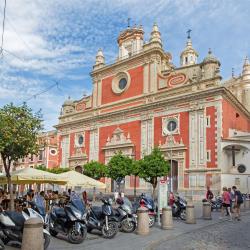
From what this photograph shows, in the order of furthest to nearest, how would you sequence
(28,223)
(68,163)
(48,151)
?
1. (48,151)
2. (68,163)
3. (28,223)

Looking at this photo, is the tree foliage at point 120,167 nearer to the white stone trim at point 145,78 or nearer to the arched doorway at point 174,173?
the arched doorway at point 174,173

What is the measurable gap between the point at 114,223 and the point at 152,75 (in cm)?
2597

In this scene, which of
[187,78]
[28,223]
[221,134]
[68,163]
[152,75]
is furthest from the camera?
[68,163]

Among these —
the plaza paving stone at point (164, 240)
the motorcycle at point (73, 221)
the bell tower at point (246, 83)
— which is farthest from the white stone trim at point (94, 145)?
the motorcycle at point (73, 221)

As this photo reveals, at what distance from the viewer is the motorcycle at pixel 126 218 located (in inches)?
481

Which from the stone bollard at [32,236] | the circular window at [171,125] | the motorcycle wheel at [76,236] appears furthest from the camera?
the circular window at [171,125]

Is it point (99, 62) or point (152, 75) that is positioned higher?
point (99, 62)

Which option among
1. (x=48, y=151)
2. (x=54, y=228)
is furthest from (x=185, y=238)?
(x=48, y=151)

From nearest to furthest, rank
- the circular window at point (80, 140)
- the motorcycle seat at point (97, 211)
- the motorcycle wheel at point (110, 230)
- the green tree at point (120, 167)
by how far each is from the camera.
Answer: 1. the motorcycle wheel at point (110, 230)
2. the motorcycle seat at point (97, 211)
3. the green tree at point (120, 167)
4. the circular window at point (80, 140)

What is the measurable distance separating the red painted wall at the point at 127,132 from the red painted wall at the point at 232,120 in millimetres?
8645

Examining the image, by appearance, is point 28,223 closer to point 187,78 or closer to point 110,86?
point 187,78

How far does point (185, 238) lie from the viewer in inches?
441

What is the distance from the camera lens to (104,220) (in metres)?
11.2

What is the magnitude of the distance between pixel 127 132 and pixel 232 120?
1031 cm
